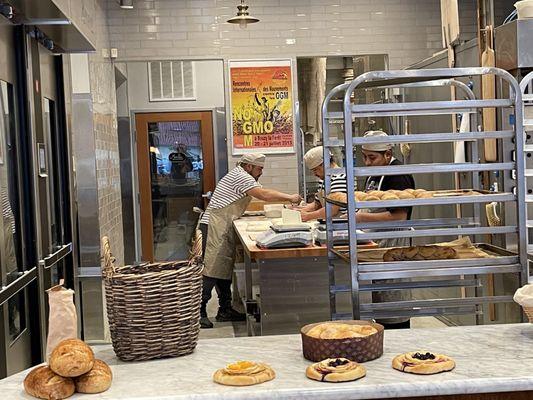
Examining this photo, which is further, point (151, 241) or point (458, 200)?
point (151, 241)

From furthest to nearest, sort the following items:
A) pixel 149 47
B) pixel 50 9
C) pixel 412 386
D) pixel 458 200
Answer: pixel 149 47 → pixel 50 9 → pixel 458 200 → pixel 412 386

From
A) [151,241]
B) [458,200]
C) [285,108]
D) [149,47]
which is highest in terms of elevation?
[149,47]

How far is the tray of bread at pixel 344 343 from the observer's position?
7.11ft

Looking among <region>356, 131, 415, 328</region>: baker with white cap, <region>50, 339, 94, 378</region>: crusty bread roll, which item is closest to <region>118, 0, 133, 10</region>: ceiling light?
<region>356, 131, 415, 328</region>: baker with white cap

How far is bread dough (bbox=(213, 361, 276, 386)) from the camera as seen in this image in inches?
79.4

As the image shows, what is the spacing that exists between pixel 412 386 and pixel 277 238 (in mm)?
2821

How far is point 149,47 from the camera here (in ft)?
28.8

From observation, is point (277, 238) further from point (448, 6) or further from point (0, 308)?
point (448, 6)

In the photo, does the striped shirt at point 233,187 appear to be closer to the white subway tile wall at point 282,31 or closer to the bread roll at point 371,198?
the white subway tile wall at point 282,31

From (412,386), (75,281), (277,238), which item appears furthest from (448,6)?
(412,386)

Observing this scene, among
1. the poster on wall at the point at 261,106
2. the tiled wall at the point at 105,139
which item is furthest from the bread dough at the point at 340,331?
the poster on wall at the point at 261,106

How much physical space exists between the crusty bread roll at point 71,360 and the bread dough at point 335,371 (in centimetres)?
58

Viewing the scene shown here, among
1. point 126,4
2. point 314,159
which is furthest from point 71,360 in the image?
point 126,4

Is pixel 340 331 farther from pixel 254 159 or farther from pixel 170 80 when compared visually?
pixel 170 80
